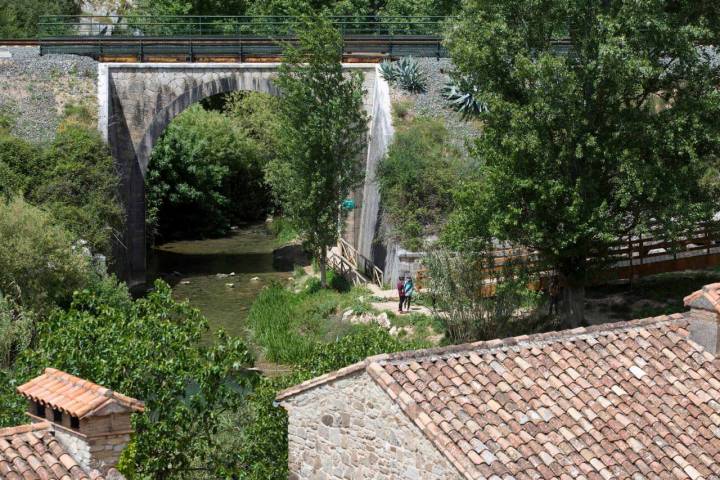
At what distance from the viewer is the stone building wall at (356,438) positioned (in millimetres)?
13875

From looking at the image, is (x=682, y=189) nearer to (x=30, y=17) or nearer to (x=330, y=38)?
(x=330, y=38)

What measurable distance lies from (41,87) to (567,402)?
28.9m

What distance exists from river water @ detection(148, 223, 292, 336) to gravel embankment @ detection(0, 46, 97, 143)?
7012 mm

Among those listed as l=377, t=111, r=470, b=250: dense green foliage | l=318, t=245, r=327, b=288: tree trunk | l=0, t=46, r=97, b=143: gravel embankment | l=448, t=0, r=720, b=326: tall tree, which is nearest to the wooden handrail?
l=318, t=245, r=327, b=288: tree trunk

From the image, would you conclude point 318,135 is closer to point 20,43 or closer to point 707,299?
point 20,43

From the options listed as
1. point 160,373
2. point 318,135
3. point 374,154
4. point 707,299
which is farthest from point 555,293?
Answer: point 160,373

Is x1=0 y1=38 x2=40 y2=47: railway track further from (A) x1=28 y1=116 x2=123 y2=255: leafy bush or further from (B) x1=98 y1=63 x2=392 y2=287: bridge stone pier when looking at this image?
(A) x1=28 y1=116 x2=123 y2=255: leafy bush

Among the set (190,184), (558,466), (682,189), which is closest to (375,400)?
(558,466)

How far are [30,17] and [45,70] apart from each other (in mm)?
19469

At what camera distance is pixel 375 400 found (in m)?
14.5

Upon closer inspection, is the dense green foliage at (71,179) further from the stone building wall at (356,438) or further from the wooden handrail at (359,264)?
the stone building wall at (356,438)

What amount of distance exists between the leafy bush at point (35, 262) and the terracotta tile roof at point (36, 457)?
50.2 ft

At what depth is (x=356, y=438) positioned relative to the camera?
48.8 ft

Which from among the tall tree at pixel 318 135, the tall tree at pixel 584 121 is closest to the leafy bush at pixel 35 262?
the tall tree at pixel 318 135
